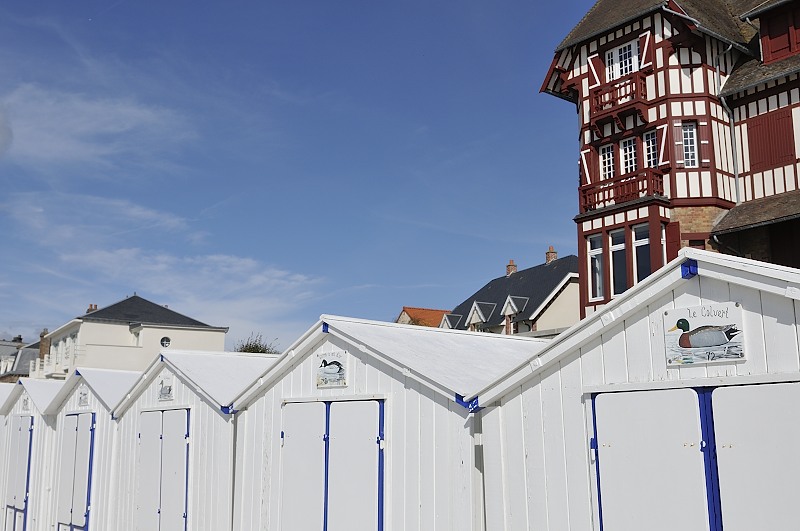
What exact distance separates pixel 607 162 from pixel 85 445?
15258 mm

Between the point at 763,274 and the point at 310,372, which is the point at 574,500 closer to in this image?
the point at 763,274

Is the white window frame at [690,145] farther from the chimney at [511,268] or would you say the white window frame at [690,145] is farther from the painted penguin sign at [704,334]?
the chimney at [511,268]

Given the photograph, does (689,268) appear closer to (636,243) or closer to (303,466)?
(303,466)

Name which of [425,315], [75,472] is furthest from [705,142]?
[425,315]

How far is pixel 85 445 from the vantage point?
663 inches

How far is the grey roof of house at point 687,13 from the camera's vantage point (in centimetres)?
2072

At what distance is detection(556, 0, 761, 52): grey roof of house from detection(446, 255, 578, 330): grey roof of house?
19551 millimetres

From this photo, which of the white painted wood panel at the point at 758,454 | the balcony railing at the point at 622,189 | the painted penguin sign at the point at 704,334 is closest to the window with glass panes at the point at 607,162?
the balcony railing at the point at 622,189

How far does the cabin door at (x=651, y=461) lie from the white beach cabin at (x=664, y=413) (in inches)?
0.4

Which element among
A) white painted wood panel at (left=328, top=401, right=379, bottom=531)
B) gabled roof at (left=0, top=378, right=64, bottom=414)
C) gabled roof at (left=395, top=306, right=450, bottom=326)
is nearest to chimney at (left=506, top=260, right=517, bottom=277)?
gabled roof at (left=395, top=306, right=450, bottom=326)

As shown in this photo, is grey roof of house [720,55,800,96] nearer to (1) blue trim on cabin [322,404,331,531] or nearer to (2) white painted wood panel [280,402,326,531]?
(1) blue trim on cabin [322,404,331,531]

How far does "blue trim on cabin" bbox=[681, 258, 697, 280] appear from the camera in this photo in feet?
24.1

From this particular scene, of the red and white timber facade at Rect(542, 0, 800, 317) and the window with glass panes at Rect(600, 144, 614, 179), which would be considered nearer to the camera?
the red and white timber facade at Rect(542, 0, 800, 317)

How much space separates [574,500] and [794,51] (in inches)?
620
